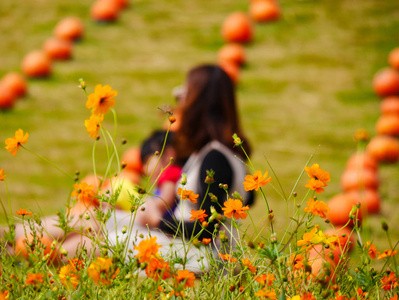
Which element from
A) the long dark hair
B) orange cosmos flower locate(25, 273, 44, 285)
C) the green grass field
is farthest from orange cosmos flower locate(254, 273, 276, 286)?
the green grass field

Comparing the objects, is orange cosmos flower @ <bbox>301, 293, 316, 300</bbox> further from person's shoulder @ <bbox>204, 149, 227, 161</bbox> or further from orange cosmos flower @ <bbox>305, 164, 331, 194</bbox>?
person's shoulder @ <bbox>204, 149, 227, 161</bbox>

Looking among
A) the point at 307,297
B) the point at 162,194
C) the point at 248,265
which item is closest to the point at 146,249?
the point at 248,265

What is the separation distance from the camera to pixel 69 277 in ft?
2.88

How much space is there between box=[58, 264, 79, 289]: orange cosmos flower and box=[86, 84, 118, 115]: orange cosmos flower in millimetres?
327

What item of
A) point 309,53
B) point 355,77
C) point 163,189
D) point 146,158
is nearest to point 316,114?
point 355,77

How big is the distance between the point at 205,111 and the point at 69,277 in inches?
75.9

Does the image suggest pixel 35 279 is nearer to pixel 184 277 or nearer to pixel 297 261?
pixel 184 277

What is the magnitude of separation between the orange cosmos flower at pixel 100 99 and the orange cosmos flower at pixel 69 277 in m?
0.33

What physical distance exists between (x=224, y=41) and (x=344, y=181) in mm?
3455

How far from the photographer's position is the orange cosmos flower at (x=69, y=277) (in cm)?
86

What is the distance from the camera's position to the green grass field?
461cm

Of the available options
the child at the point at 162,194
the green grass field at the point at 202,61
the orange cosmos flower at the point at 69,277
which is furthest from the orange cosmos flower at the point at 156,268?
the green grass field at the point at 202,61

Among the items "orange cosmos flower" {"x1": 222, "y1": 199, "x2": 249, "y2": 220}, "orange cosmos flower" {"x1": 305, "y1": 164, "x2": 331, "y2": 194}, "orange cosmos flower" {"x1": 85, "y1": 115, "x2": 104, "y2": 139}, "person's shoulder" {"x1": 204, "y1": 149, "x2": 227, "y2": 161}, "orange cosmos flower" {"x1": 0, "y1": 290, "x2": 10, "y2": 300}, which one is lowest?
"person's shoulder" {"x1": 204, "y1": 149, "x2": 227, "y2": 161}

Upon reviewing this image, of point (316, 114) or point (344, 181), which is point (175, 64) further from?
point (344, 181)
